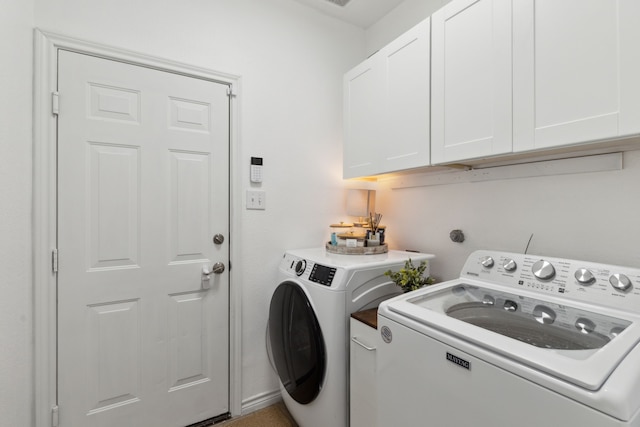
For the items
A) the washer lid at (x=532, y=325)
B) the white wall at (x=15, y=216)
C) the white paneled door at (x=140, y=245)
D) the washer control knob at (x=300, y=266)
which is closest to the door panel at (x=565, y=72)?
the washer lid at (x=532, y=325)

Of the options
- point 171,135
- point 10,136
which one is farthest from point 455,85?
point 10,136

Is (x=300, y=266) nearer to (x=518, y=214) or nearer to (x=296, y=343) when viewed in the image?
(x=296, y=343)

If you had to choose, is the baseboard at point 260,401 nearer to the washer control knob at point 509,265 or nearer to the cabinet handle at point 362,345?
the cabinet handle at point 362,345

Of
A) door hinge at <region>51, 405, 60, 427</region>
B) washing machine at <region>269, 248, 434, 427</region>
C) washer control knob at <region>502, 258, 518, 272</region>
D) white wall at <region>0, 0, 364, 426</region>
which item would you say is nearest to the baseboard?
A: white wall at <region>0, 0, 364, 426</region>

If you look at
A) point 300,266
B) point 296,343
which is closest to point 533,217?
point 300,266

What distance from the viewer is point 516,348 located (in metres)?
0.73

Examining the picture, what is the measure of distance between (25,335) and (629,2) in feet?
8.29

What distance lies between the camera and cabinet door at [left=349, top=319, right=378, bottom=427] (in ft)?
4.18

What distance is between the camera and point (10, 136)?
1121 mm

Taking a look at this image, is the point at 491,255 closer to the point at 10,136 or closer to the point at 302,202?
the point at 302,202

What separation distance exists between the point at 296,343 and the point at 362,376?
0.41 metres

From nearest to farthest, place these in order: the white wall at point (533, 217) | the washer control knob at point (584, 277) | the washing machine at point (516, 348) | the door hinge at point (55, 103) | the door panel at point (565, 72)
→ 1. the washing machine at point (516, 348)
2. the door panel at point (565, 72)
3. the washer control knob at point (584, 277)
4. the white wall at point (533, 217)
5. the door hinge at point (55, 103)

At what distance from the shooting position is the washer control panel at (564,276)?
37.6 inches

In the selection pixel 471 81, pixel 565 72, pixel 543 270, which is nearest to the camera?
pixel 565 72
